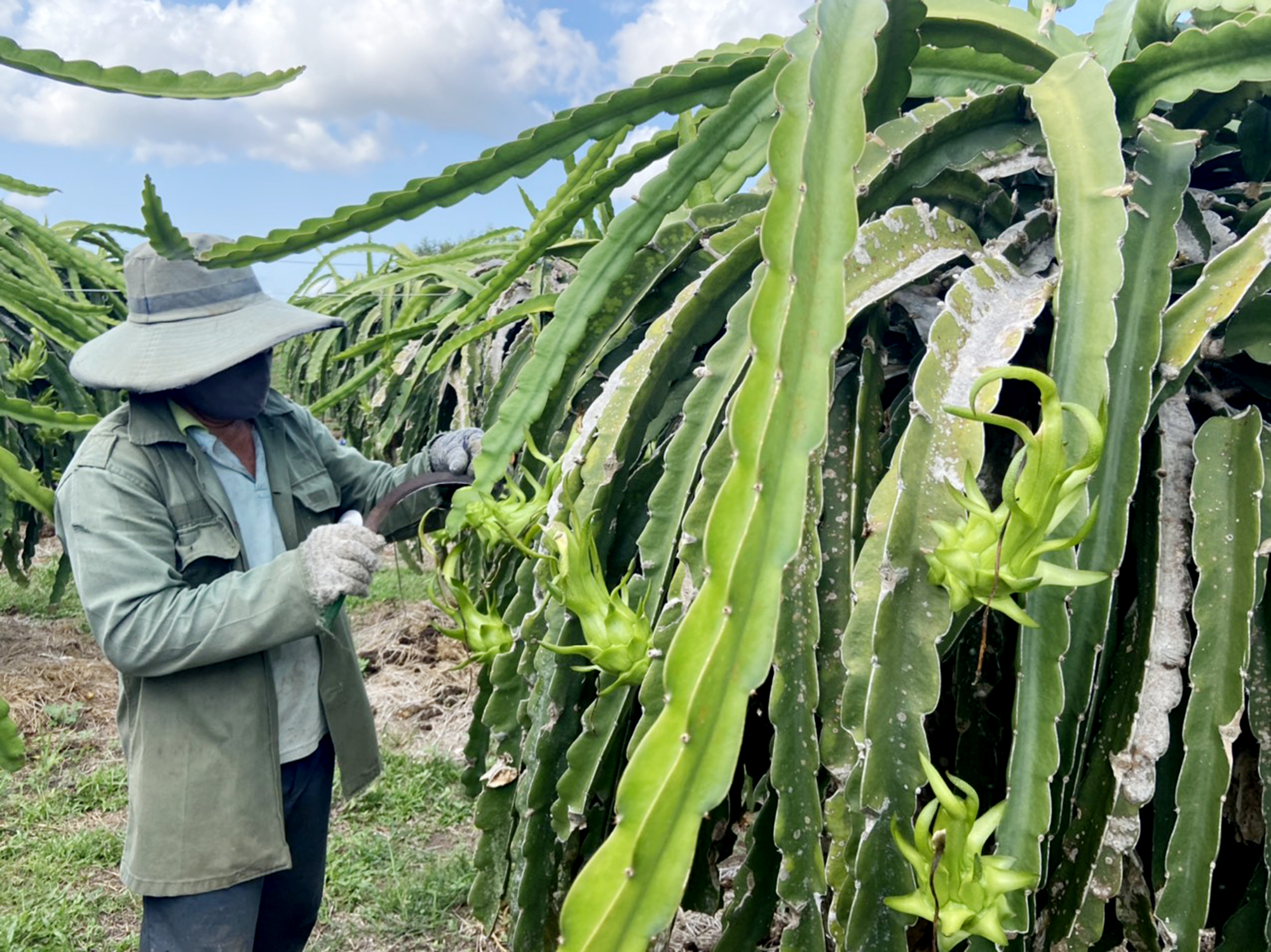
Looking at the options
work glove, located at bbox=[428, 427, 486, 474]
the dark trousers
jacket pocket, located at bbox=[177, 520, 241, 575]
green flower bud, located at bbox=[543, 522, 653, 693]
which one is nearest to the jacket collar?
jacket pocket, located at bbox=[177, 520, 241, 575]

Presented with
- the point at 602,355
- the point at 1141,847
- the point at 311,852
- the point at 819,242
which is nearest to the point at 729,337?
the point at 819,242

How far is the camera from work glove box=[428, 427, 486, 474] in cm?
199

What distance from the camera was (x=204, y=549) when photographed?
1723 mm

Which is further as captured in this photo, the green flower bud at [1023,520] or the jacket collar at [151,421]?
the jacket collar at [151,421]

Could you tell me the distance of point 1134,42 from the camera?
1.14 meters

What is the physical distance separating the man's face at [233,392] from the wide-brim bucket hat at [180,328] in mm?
51

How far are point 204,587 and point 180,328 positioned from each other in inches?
18.2

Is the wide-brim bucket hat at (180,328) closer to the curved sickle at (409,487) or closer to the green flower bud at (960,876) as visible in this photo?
the curved sickle at (409,487)

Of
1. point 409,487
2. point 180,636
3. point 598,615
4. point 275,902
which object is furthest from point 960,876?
point 275,902

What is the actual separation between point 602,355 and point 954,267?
0.44 m

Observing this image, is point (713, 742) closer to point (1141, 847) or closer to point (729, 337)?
point (729, 337)

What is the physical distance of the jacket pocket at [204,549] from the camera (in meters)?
1.72

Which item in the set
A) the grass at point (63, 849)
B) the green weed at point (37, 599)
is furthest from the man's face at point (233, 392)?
the green weed at point (37, 599)

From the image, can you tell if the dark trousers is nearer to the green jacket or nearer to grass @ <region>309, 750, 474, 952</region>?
the green jacket
